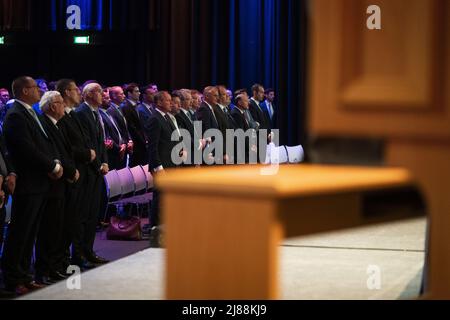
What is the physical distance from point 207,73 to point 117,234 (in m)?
8.80

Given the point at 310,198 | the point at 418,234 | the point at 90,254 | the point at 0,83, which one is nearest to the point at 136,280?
the point at 90,254

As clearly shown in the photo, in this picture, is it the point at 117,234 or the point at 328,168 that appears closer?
the point at 328,168

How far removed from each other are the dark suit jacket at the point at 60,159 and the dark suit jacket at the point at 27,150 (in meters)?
0.17

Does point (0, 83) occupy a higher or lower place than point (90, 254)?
higher

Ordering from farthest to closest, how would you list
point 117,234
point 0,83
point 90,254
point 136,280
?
point 0,83 → point 117,234 → point 90,254 → point 136,280

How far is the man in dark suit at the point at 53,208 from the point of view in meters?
7.05

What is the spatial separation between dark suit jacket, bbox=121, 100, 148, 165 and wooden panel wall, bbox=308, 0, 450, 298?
30.7ft

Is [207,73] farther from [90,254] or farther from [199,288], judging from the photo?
[199,288]

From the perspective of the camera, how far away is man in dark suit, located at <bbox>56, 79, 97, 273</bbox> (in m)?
7.43

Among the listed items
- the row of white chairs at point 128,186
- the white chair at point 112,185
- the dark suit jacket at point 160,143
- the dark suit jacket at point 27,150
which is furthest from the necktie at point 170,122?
the dark suit jacket at point 27,150

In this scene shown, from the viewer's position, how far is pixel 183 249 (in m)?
2.19

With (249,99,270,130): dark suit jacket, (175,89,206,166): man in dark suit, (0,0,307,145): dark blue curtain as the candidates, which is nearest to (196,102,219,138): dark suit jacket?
(175,89,206,166): man in dark suit

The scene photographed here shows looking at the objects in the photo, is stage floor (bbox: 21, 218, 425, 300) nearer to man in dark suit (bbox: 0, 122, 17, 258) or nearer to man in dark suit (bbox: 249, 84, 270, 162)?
man in dark suit (bbox: 0, 122, 17, 258)

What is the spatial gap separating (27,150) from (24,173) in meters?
0.19
